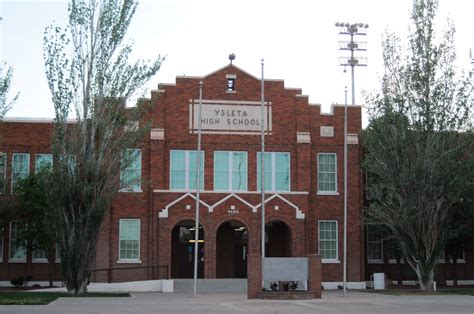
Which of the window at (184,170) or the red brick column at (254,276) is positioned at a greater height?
the window at (184,170)

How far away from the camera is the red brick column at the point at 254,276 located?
97.9ft

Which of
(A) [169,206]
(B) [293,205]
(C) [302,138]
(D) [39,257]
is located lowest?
(D) [39,257]

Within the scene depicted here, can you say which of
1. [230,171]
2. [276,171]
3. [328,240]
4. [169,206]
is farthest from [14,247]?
[328,240]

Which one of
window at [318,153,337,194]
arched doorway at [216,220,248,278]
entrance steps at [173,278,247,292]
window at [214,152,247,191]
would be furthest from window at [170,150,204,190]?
window at [318,153,337,194]

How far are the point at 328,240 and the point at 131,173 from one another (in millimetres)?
11447

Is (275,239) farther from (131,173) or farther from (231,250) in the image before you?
(131,173)

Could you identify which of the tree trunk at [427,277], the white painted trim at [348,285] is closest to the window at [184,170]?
the white painted trim at [348,285]

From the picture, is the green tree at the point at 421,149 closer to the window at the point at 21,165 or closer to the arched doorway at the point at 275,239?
the arched doorway at the point at 275,239

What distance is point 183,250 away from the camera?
41.6 meters

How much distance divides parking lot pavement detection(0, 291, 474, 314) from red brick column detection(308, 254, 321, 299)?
600 mm

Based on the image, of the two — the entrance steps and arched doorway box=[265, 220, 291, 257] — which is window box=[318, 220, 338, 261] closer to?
arched doorway box=[265, 220, 291, 257]

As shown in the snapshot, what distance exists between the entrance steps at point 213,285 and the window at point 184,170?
5139 mm

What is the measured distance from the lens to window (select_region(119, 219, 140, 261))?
39281mm

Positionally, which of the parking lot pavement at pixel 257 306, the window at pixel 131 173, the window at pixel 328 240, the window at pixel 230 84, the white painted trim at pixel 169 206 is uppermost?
the window at pixel 230 84
